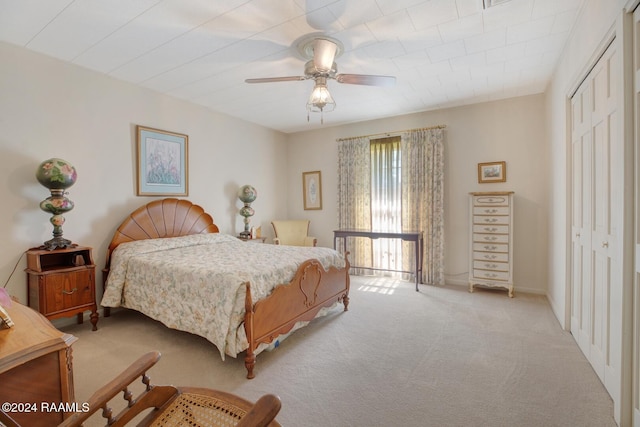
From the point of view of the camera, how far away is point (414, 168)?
4.78 meters

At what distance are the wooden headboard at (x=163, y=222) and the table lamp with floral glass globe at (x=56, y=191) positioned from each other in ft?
1.83

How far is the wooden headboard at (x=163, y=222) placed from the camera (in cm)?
346

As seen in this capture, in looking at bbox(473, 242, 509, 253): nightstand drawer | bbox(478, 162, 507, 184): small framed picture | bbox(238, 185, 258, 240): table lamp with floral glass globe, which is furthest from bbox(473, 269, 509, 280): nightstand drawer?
bbox(238, 185, 258, 240): table lamp with floral glass globe

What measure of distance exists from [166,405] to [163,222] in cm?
304

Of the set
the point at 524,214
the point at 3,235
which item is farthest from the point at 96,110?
the point at 524,214

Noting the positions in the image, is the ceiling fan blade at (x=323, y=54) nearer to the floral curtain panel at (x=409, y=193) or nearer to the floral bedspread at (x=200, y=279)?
the floral bedspread at (x=200, y=279)

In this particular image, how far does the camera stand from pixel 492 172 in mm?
4285

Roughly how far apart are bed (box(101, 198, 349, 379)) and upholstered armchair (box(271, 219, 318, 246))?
4.84 feet

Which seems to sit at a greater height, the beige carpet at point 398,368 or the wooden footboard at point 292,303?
the wooden footboard at point 292,303

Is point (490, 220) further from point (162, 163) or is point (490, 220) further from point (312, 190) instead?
point (162, 163)

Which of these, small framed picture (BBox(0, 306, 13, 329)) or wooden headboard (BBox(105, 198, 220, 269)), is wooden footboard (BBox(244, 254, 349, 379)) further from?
wooden headboard (BBox(105, 198, 220, 269))

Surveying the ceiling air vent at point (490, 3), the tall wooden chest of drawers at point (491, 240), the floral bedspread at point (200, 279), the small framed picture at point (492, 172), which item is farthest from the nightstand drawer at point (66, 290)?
the small framed picture at point (492, 172)

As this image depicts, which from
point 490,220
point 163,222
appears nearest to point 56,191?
point 163,222

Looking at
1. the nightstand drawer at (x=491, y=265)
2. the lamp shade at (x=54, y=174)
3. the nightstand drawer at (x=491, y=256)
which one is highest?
the lamp shade at (x=54, y=174)
